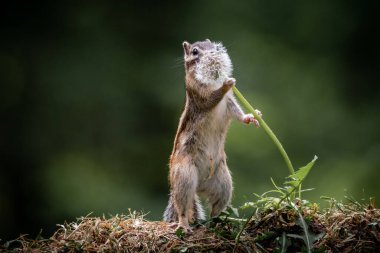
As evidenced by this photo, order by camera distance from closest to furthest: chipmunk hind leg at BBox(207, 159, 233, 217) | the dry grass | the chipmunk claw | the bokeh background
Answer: the dry grass < the chipmunk claw < chipmunk hind leg at BBox(207, 159, 233, 217) < the bokeh background

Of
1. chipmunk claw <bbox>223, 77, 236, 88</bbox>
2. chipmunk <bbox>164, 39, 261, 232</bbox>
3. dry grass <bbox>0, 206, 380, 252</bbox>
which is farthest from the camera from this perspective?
chipmunk <bbox>164, 39, 261, 232</bbox>

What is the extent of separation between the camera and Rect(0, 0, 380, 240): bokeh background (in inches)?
309

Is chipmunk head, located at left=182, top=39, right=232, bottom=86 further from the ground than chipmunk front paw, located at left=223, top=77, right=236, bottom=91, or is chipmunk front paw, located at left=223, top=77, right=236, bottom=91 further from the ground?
chipmunk head, located at left=182, top=39, right=232, bottom=86

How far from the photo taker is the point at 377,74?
8.84 metres

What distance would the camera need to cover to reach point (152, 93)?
8445 mm

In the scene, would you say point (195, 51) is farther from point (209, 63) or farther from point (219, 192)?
point (219, 192)

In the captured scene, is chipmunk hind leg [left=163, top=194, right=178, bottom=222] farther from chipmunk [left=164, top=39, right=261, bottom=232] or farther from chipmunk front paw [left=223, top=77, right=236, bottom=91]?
chipmunk front paw [left=223, top=77, right=236, bottom=91]

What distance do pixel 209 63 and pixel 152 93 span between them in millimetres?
4043

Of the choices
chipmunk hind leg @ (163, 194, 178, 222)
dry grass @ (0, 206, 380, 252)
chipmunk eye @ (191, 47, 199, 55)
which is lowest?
dry grass @ (0, 206, 380, 252)

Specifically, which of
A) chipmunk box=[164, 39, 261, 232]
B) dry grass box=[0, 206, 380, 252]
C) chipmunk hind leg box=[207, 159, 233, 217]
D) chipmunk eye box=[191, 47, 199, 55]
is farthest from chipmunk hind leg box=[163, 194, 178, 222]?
chipmunk eye box=[191, 47, 199, 55]

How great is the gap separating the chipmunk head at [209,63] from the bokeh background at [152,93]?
2895 millimetres

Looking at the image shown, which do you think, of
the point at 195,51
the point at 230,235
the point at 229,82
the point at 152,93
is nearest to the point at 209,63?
the point at 229,82

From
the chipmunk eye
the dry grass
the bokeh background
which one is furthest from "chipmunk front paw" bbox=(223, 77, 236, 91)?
the bokeh background

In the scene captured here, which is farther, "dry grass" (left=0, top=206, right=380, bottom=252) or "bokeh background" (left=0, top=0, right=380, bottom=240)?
"bokeh background" (left=0, top=0, right=380, bottom=240)
